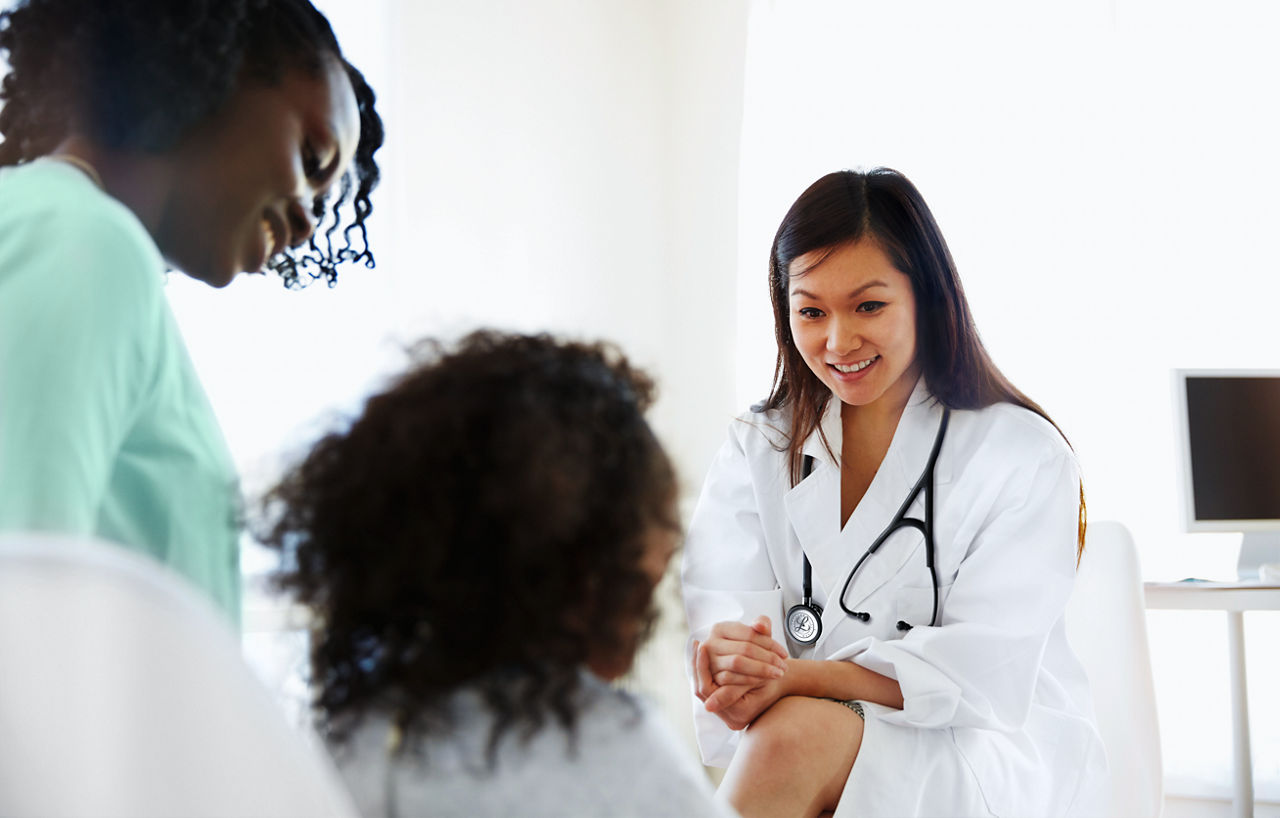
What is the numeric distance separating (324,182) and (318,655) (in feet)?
1.17

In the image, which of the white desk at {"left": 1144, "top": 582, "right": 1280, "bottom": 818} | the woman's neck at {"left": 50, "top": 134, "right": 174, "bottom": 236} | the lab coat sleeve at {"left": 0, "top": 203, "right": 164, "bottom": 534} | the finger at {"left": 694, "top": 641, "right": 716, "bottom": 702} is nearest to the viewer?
the lab coat sleeve at {"left": 0, "top": 203, "right": 164, "bottom": 534}

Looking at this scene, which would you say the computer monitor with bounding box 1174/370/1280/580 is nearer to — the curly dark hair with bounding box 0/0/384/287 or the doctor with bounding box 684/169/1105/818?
the doctor with bounding box 684/169/1105/818

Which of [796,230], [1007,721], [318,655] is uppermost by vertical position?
[796,230]

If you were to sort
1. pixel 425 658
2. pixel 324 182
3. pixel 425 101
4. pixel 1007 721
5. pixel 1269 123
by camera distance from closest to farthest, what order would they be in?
pixel 425 658, pixel 324 182, pixel 1007 721, pixel 1269 123, pixel 425 101

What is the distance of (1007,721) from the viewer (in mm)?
1189

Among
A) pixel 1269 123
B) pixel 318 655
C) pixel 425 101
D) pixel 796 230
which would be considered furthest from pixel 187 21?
pixel 1269 123

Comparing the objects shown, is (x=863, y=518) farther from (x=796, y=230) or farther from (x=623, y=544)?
(x=623, y=544)

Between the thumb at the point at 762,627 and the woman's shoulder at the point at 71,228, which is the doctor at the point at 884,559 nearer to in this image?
the thumb at the point at 762,627

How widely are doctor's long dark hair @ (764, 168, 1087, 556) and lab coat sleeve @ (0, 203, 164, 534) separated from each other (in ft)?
3.17

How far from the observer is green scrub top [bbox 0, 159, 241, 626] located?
20.2 inches

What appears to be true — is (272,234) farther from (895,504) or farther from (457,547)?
(895,504)

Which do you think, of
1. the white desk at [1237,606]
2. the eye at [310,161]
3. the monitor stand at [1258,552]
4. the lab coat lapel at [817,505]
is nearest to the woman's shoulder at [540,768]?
the eye at [310,161]

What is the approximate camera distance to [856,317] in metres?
1.36

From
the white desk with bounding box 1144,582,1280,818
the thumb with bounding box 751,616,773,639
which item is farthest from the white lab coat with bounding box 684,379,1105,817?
the white desk with bounding box 1144,582,1280,818
